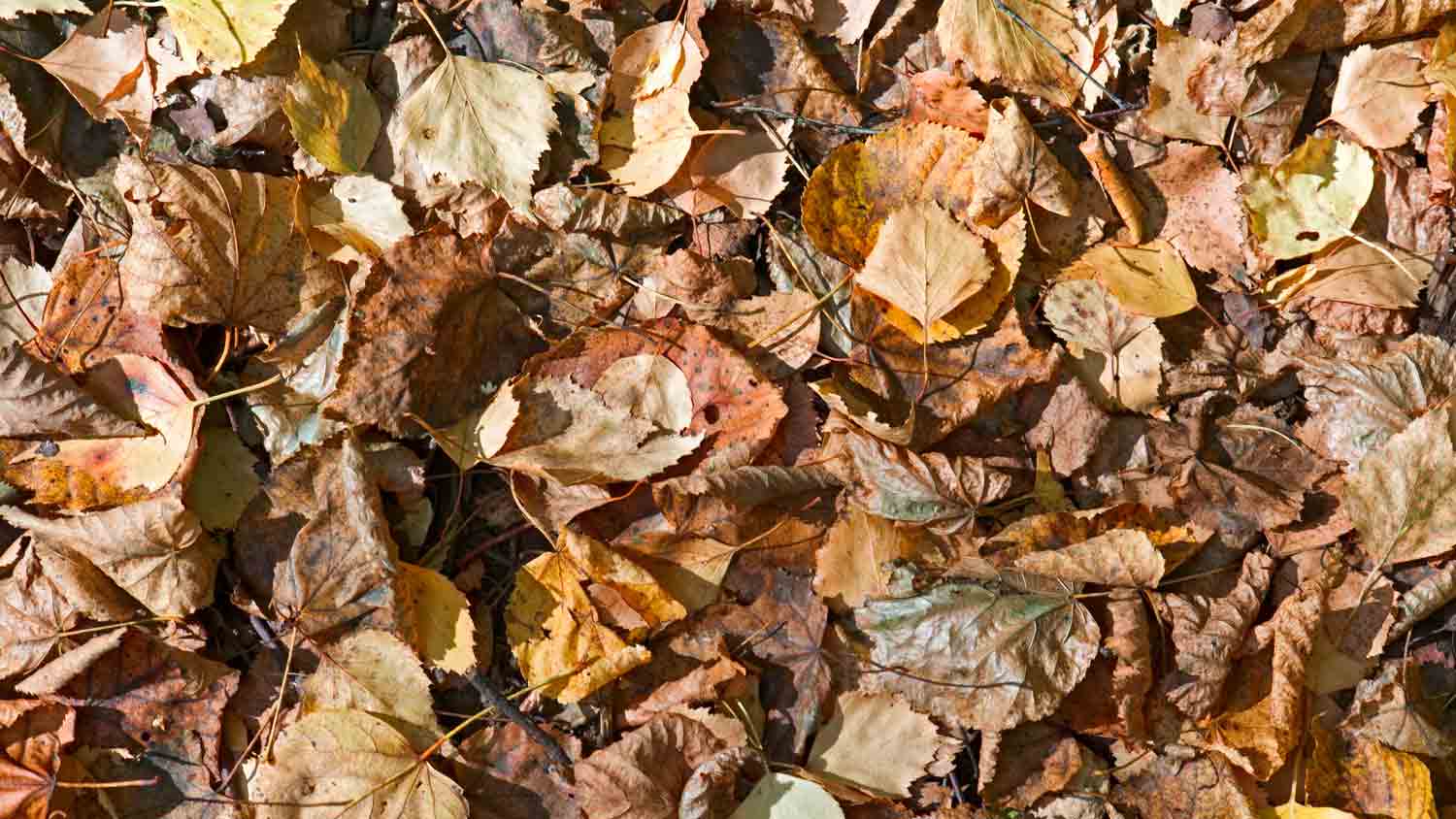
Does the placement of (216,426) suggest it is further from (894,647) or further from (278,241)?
(894,647)

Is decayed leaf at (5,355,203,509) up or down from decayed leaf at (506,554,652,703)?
up

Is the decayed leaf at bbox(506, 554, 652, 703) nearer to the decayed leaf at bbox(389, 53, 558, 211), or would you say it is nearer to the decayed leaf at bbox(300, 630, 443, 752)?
the decayed leaf at bbox(300, 630, 443, 752)

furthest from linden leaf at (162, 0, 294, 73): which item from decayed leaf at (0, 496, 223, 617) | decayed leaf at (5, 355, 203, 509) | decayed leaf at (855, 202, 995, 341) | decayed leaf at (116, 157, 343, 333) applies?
decayed leaf at (855, 202, 995, 341)

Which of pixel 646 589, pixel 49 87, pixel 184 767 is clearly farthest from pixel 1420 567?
pixel 49 87

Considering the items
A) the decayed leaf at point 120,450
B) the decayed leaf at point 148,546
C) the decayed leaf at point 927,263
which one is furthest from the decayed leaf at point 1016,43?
the decayed leaf at point 148,546

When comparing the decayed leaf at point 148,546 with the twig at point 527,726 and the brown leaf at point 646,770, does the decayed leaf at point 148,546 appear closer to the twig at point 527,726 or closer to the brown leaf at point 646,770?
the twig at point 527,726

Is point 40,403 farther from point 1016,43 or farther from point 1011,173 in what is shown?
point 1016,43
